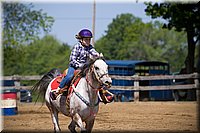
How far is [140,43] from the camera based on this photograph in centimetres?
7950

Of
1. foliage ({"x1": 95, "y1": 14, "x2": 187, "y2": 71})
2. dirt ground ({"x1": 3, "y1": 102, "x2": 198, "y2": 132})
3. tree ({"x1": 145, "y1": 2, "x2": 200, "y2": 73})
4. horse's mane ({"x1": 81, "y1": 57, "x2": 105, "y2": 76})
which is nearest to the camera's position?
horse's mane ({"x1": 81, "y1": 57, "x2": 105, "y2": 76})

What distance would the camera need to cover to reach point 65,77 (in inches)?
322

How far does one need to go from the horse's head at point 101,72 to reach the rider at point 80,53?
25 cm

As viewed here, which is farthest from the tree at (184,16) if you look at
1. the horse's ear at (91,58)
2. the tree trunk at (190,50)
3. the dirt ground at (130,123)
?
the horse's ear at (91,58)

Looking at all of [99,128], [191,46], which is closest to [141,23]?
[191,46]

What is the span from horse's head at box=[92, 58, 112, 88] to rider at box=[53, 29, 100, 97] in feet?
0.83

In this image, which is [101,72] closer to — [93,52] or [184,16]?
[93,52]

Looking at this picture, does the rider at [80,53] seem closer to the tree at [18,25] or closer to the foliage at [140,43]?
the tree at [18,25]

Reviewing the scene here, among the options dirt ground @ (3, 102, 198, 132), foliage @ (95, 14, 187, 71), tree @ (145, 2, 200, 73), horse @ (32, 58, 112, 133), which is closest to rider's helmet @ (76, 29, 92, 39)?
horse @ (32, 58, 112, 133)

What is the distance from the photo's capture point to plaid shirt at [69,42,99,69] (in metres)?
7.93

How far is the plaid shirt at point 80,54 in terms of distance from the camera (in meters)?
7.93

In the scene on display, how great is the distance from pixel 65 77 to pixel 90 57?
0.78 metres

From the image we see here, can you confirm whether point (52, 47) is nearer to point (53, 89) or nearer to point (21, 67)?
point (21, 67)

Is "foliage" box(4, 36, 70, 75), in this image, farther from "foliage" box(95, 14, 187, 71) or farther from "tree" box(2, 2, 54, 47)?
"tree" box(2, 2, 54, 47)
